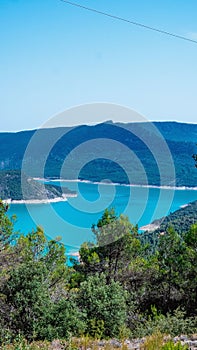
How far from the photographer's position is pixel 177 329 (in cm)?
589

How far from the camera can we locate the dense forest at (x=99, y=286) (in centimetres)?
617

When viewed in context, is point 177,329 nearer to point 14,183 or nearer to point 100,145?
point 100,145

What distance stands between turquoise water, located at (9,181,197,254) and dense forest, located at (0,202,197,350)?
285cm

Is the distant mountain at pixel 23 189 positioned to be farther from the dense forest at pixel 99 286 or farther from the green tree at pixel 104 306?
the green tree at pixel 104 306

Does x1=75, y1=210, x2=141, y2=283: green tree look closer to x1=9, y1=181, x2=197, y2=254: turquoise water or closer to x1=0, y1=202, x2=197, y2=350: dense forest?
x1=0, y1=202, x2=197, y2=350: dense forest

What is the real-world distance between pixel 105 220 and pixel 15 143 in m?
93.8

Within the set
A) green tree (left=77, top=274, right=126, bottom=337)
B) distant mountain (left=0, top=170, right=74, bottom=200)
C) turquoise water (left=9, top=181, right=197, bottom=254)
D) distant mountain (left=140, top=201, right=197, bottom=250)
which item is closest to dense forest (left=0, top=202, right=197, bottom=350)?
green tree (left=77, top=274, right=126, bottom=337)

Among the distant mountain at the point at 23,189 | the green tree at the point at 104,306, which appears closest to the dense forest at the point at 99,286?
the green tree at the point at 104,306

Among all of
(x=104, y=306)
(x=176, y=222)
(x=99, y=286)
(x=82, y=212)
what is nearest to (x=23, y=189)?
(x=82, y=212)

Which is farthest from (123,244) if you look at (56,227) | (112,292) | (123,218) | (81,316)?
(56,227)

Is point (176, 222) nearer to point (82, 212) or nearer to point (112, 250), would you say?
point (82, 212)

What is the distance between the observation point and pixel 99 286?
24.3ft

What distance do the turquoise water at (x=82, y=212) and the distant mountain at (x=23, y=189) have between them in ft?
8.77

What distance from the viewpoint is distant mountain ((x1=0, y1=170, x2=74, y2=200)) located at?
61769 mm
